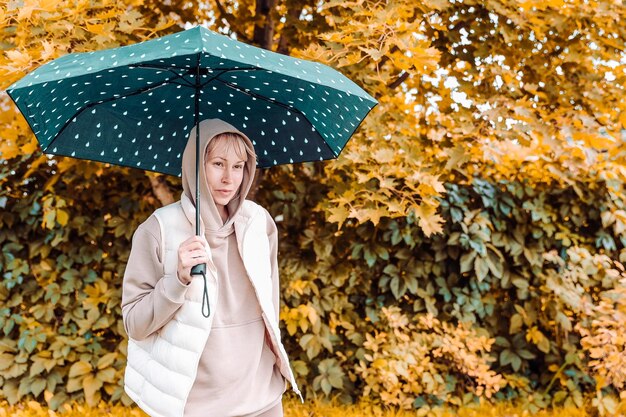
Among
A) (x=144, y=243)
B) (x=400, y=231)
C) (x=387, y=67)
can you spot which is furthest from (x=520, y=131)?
(x=144, y=243)

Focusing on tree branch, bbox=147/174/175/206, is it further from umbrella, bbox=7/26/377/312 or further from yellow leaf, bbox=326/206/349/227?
umbrella, bbox=7/26/377/312

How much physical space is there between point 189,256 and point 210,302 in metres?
0.21

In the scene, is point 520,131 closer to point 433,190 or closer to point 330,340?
point 433,190

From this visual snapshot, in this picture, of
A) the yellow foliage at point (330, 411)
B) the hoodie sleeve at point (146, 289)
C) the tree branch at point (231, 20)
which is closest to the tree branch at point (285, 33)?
the tree branch at point (231, 20)

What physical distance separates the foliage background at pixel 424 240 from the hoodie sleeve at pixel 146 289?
1.59m

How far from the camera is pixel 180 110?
2.27m

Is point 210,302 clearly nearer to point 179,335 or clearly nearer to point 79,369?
point 179,335

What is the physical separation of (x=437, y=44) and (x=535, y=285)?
1883 millimetres

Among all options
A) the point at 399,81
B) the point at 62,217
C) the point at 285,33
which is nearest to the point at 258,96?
the point at 285,33

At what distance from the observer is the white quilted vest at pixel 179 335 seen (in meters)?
1.75

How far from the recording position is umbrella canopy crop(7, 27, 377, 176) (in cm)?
193

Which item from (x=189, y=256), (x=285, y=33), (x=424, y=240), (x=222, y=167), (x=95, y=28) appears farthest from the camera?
(x=424, y=240)

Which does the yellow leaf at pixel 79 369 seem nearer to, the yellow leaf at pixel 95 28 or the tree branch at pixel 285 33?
the yellow leaf at pixel 95 28

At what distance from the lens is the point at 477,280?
4.10 meters
